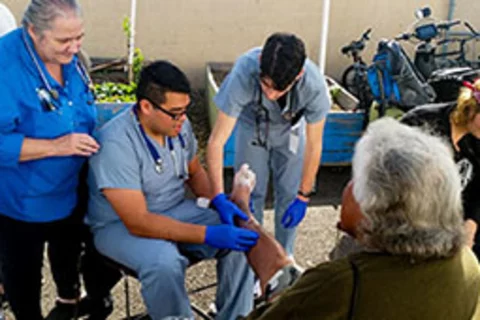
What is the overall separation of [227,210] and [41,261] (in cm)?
83

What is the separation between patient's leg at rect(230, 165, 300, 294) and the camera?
6.67 ft

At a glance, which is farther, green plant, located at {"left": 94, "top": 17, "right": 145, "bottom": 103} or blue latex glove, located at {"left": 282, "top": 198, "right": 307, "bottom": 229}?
green plant, located at {"left": 94, "top": 17, "right": 145, "bottom": 103}

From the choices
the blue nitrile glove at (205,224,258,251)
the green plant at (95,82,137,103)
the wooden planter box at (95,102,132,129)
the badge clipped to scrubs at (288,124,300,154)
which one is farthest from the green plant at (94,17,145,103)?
the blue nitrile glove at (205,224,258,251)

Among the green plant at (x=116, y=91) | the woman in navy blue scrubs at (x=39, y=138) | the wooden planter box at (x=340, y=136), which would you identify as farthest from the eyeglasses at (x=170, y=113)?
the green plant at (x=116, y=91)

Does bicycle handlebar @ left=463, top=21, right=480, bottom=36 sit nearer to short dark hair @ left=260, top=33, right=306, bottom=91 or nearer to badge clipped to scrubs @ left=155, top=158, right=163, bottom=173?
short dark hair @ left=260, top=33, right=306, bottom=91

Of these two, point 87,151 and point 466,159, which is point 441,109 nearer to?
point 466,159

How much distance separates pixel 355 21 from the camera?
6.62 metres

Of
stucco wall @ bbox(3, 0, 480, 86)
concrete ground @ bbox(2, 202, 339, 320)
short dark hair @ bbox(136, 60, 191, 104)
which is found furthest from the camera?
stucco wall @ bbox(3, 0, 480, 86)

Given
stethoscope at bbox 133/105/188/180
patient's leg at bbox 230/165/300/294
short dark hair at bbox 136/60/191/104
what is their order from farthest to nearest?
stethoscope at bbox 133/105/188/180 → short dark hair at bbox 136/60/191/104 → patient's leg at bbox 230/165/300/294

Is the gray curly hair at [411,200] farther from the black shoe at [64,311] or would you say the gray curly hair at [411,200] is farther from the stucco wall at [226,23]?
the stucco wall at [226,23]

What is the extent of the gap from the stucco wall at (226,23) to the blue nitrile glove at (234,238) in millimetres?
4417

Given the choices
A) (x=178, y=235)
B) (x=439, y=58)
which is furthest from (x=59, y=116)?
(x=439, y=58)

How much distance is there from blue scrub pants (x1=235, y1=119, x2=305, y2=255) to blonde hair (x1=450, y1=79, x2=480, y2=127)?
81 cm

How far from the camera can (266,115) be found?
2.95 meters
